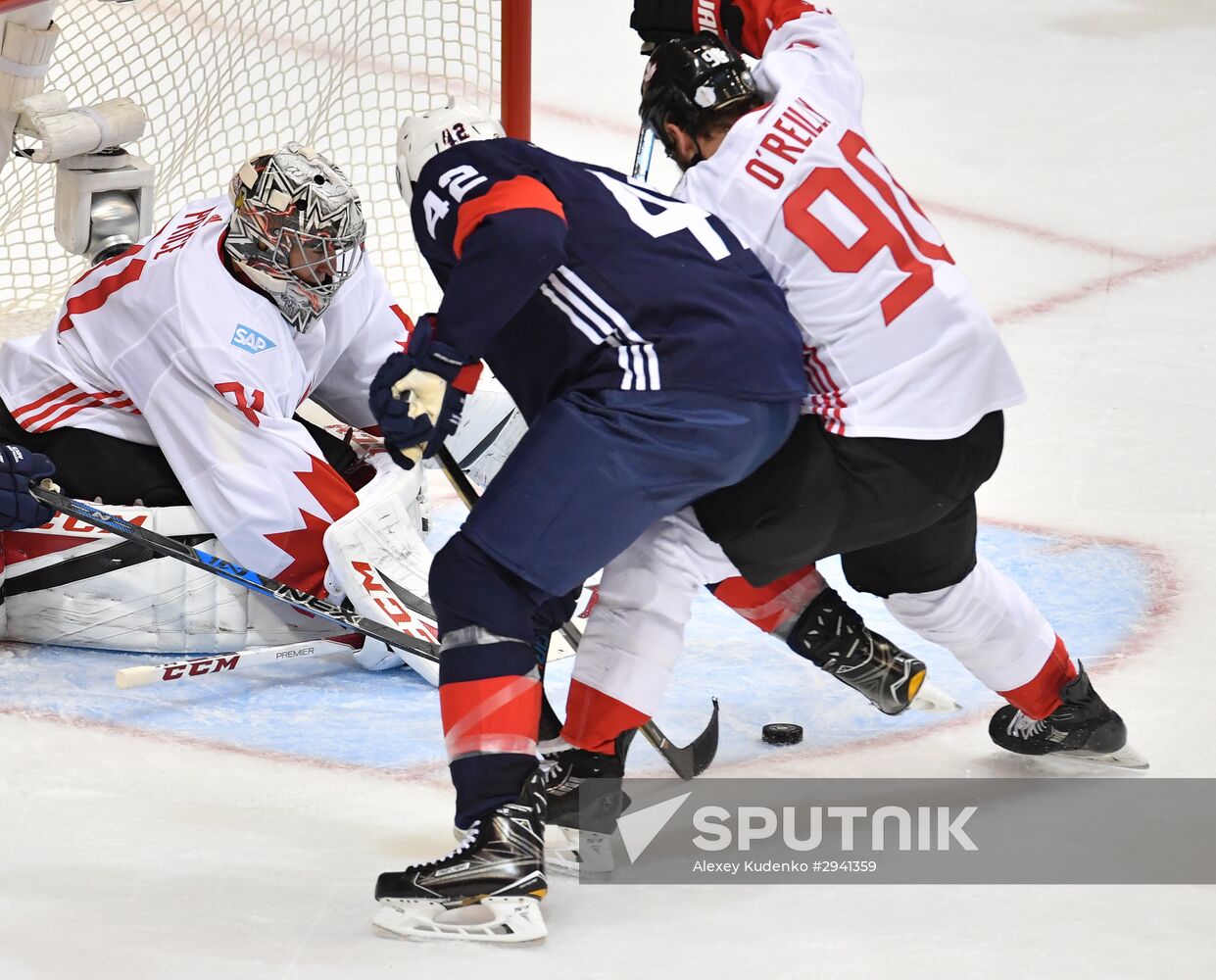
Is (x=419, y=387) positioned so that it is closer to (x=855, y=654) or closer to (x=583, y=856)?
(x=583, y=856)

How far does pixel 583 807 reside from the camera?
2428mm

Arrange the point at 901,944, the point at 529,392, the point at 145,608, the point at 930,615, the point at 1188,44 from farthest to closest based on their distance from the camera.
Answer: the point at 1188,44 → the point at 145,608 → the point at 930,615 → the point at 529,392 → the point at 901,944

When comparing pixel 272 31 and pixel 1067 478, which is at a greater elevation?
pixel 272 31

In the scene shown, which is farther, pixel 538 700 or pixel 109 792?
pixel 109 792

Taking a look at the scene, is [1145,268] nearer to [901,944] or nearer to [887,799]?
[887,799]

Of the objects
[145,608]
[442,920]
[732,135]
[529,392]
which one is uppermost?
[732,135]

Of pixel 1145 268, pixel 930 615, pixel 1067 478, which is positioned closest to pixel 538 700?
pixel 930 615

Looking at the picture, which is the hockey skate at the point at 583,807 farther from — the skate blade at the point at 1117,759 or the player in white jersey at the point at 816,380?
the skate blade at the point at 1117,759

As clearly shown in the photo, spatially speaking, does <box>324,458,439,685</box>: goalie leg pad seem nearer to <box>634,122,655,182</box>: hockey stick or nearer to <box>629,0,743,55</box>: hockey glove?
<box>634,122,655,182</box>: hockey stick

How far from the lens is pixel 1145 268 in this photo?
5.03m

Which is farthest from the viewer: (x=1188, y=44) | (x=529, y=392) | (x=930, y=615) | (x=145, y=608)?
(x=1188, y=44)

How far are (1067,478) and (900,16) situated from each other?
3.69 meters

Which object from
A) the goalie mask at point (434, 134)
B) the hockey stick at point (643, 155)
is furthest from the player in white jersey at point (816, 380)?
the hockey stick at point (643, 155)

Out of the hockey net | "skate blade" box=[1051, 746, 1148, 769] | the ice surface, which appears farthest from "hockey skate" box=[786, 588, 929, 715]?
the hockey net
